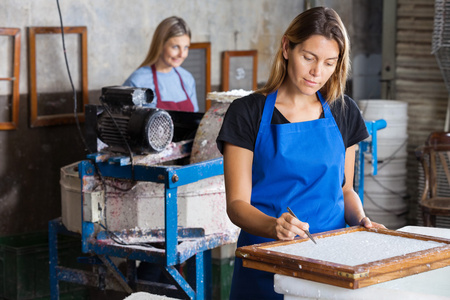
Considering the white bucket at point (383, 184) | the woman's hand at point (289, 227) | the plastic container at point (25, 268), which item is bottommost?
the plastic container at point (25, 268)

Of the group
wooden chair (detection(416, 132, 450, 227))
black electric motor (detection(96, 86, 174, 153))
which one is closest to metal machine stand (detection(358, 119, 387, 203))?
wooden chair (detection(416, 132, 450, 227))

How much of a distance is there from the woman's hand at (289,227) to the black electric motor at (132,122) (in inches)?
60.5

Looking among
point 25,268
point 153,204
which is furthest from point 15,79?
point 153,204

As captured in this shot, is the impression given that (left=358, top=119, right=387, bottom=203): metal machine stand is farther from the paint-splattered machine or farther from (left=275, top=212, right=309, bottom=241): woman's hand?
(left=275, top=212, right=309, bottom=241): woman's hand

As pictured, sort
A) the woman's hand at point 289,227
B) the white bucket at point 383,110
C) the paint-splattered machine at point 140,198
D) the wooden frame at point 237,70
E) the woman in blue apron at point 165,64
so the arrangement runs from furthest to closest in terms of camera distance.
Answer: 1. the white bucket at point 383,110
2. the wooden frame at point 237,70
3. the woman in blue apron at point 165,64
4. the paint-splattered machine at point 140,198
5. the woman's hand at point 289,227

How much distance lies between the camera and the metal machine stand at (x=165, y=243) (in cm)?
331

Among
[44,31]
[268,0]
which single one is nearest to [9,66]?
[44,31]

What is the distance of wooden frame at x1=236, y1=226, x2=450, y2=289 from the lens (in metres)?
1.73

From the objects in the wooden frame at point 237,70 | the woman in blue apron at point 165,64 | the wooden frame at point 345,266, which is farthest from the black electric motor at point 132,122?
the wooden frame at point 237,70

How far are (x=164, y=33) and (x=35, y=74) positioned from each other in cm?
93

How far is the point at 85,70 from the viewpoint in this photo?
194 inches

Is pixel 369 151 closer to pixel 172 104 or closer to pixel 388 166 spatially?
pixel 172 104

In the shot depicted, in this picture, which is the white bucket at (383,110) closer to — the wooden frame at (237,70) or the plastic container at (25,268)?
the wooden frame at (237,70)

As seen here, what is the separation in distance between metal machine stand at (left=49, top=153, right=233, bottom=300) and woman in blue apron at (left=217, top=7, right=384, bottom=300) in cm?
95
